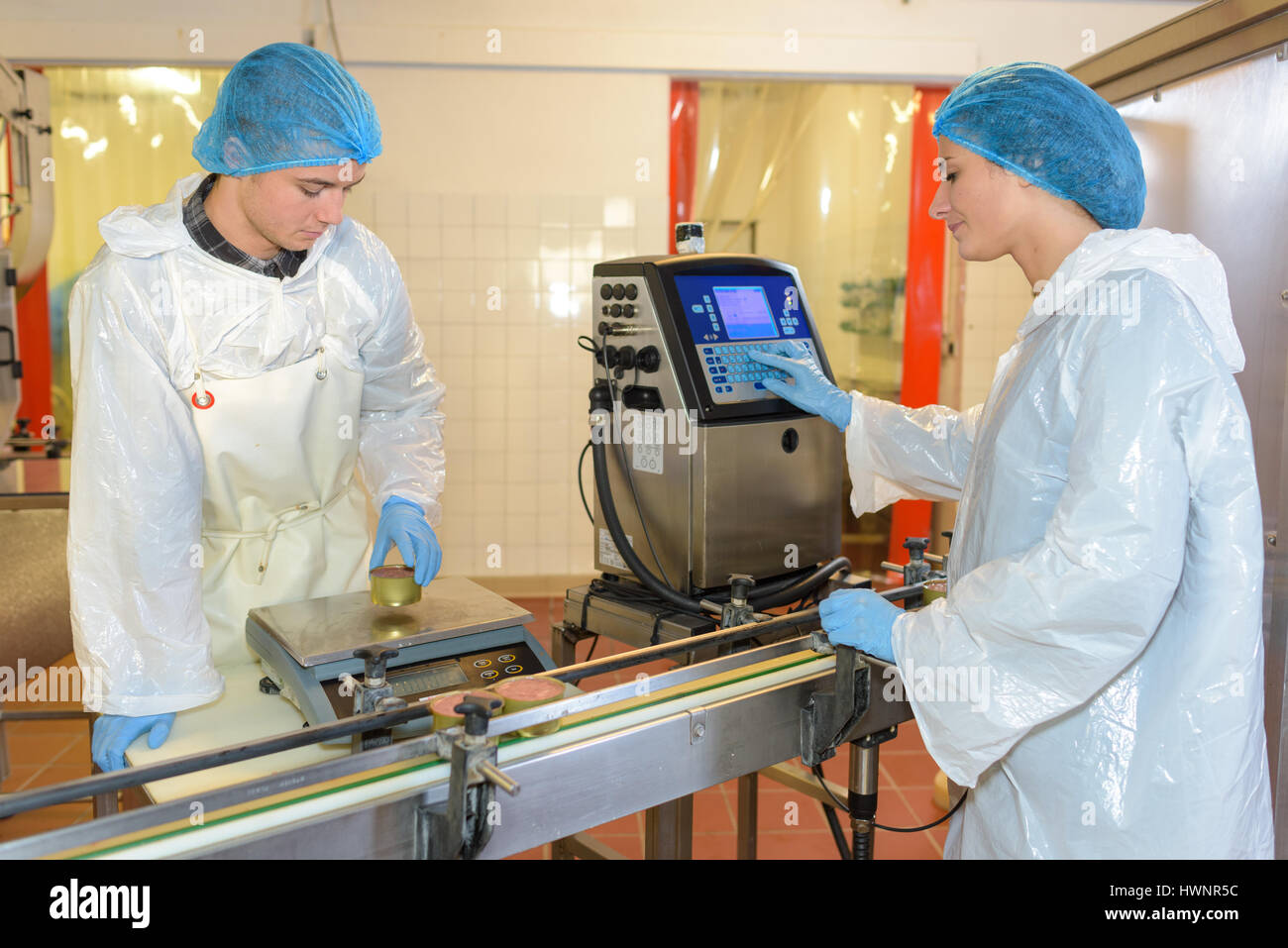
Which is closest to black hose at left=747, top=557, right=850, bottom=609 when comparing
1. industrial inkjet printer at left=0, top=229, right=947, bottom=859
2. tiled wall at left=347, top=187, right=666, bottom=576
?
industrial inkjet printer at left=0, top=229, right=947, bottom=859

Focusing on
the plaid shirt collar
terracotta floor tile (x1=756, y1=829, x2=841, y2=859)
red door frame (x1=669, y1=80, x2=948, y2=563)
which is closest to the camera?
the plaid shirt collar

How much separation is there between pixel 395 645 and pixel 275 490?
0.48m

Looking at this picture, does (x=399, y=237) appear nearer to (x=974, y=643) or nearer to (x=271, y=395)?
(x=271, y=395)

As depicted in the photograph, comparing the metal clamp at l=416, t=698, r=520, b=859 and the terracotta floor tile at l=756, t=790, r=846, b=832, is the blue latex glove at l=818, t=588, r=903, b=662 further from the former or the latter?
the terracotta floor tile at l=756, t=790, r=846, b=832

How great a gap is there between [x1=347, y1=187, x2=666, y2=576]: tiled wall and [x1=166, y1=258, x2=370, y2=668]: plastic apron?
2495mm

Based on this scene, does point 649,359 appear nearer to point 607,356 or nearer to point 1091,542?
point 607,356

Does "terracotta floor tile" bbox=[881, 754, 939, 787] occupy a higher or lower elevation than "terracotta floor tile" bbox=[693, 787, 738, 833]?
higher

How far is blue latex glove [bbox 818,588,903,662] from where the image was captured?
1.14 metres

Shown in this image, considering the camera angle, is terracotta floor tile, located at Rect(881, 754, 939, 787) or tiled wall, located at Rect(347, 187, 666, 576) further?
tiled wall, located at Rect(347, 187, 666, 576)

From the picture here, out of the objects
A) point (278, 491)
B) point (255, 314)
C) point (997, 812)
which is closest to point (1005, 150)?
point (997, 812)

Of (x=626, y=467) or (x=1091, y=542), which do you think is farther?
(x=626, y=467)

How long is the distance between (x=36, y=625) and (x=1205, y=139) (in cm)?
262

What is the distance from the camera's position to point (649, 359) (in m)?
1.64

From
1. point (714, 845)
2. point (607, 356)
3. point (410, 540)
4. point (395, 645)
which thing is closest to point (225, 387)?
point (410, 540)
